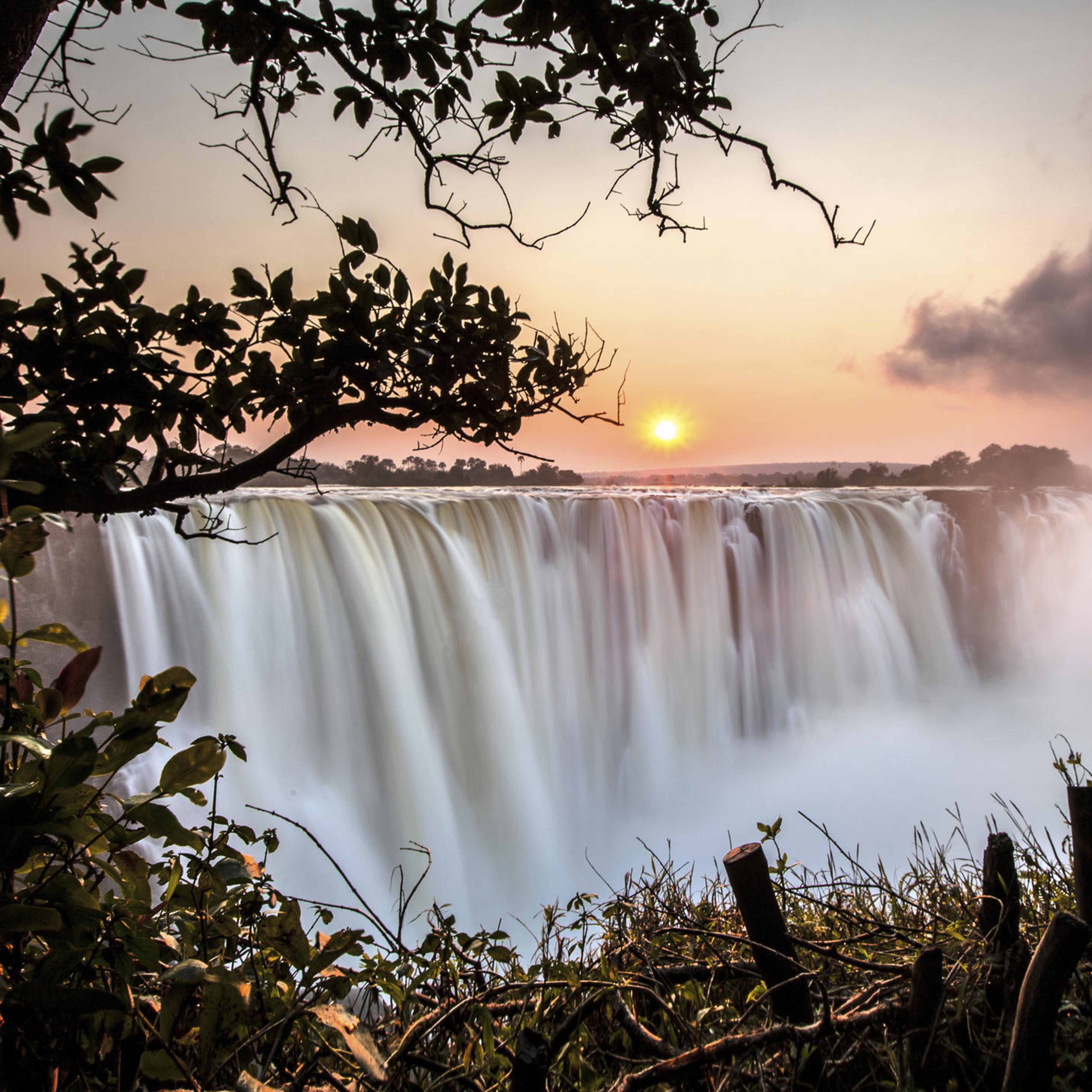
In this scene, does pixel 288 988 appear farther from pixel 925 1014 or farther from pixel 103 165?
pixel 103 165

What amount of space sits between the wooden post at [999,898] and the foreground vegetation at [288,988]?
0.5 inches

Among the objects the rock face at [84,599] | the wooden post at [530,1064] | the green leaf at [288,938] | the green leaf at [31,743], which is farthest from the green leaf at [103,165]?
the rock face at [84,599]

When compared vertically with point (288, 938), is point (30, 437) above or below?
above

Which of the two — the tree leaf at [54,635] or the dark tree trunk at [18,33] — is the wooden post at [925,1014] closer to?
the tree leaf at [54,635]

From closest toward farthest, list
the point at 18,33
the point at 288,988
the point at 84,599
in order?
the point at 288,988 → the point at 18,33 → the point at 84,599

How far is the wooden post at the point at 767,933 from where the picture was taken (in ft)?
4.65

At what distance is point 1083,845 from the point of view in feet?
4.69

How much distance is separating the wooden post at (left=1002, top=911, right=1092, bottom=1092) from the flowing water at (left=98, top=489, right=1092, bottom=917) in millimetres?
6087

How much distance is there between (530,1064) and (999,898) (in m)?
1.18

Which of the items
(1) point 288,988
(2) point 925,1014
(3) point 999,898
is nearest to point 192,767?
(1) point 288,988

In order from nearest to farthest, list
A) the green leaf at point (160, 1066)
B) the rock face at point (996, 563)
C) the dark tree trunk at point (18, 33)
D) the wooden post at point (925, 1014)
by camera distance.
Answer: the green leaf at point (160, 1066) → the wooden post at point (925, 1014) → the dark tree trunk at point (18, 33) → the rock face at point (996, 563)

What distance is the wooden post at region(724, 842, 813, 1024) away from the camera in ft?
4.65

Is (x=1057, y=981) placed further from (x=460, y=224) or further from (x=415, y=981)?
(x=460, y=224)

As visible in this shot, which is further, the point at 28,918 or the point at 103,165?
the point at 103,165
